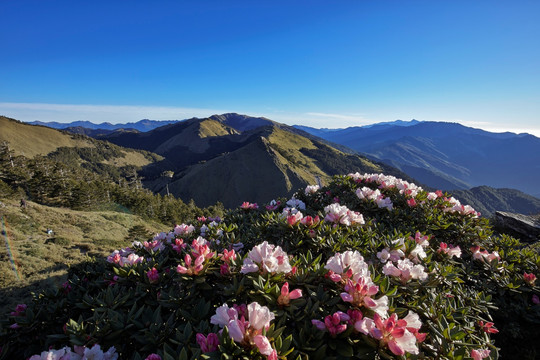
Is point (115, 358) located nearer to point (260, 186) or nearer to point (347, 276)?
point (347, 276)

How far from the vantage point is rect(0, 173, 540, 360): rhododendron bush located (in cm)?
196

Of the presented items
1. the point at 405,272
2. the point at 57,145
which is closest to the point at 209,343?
the point at 405,272

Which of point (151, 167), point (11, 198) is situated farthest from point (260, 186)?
point (151, 167)

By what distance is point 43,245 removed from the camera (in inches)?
834

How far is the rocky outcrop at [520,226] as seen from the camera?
9000mm

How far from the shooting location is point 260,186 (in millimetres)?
106062

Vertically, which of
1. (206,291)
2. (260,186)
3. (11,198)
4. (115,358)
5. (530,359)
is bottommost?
(260,186)

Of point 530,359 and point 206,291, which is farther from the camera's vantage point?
point 530,359

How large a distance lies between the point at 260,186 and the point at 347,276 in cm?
10371

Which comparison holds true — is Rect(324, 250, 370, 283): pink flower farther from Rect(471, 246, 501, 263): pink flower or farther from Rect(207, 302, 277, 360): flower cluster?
Rect(471, 246, 501, 263): pink flower

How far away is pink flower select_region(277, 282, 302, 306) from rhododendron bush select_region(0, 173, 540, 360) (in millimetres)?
10

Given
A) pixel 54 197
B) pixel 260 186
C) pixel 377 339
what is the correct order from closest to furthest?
1. pixel 377 339
2. pixel 54 197
3. pixel 260 186

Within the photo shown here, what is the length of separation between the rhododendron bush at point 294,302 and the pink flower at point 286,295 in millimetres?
10

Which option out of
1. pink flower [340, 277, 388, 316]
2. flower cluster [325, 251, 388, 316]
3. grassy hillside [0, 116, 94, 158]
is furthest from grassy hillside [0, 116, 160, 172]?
pink flower [340, 277, 388, 316]
